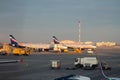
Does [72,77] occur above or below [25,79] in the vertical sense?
above

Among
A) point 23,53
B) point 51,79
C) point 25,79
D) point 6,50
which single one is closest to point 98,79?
point 51,79

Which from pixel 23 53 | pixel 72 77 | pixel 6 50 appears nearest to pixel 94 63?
pixel 72 77

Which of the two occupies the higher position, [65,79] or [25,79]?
[65,79]

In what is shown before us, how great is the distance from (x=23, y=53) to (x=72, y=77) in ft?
412

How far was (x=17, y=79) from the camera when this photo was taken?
149 feet

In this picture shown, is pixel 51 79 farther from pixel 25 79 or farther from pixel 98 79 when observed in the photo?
pixel 98 79

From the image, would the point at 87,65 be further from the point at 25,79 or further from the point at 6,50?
the point at 6,50

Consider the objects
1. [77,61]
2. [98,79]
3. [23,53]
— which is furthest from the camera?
[23,53]

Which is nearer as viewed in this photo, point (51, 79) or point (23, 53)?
A: point (51, 79)

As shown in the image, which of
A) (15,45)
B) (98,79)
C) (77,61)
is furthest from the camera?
(15,45)

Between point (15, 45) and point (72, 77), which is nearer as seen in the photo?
point (72, 77)

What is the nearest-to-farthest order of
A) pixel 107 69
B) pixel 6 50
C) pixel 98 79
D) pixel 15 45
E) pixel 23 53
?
pixel 98 79 → pixel 107 69 → pixel 23 53 → pixel 6 50 → pixel 15 45

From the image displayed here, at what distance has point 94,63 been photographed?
229 ft

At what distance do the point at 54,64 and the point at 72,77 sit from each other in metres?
52.9
